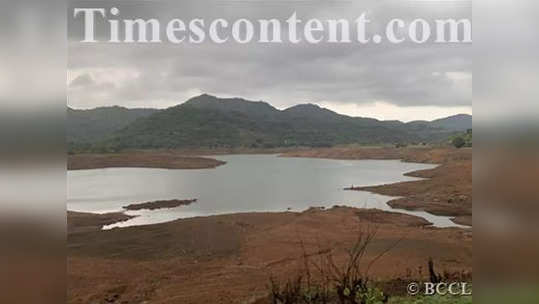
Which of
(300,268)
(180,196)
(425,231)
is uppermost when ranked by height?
(180,196)

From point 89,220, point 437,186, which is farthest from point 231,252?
point 437,186

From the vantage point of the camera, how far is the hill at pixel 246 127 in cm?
335

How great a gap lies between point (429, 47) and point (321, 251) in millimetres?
1462

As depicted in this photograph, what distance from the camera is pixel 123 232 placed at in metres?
3.37

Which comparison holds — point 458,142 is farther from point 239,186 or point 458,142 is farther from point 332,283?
point 239,186

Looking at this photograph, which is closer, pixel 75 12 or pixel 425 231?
pixel 75 12

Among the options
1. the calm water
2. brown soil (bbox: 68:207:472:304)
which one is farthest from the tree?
brown soil (bbox: 68:207:472:304)

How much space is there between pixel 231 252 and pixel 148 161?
794 millimetres

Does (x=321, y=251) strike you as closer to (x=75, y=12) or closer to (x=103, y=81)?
(x=103, y=81)

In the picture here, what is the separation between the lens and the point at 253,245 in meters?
3.50

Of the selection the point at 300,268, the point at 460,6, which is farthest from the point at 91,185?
the point at 460,6

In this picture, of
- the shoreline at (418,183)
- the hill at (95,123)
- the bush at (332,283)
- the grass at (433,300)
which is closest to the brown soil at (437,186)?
the shoreline at (418,183)

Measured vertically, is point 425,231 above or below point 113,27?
below

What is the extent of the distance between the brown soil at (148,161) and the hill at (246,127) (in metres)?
0.05
